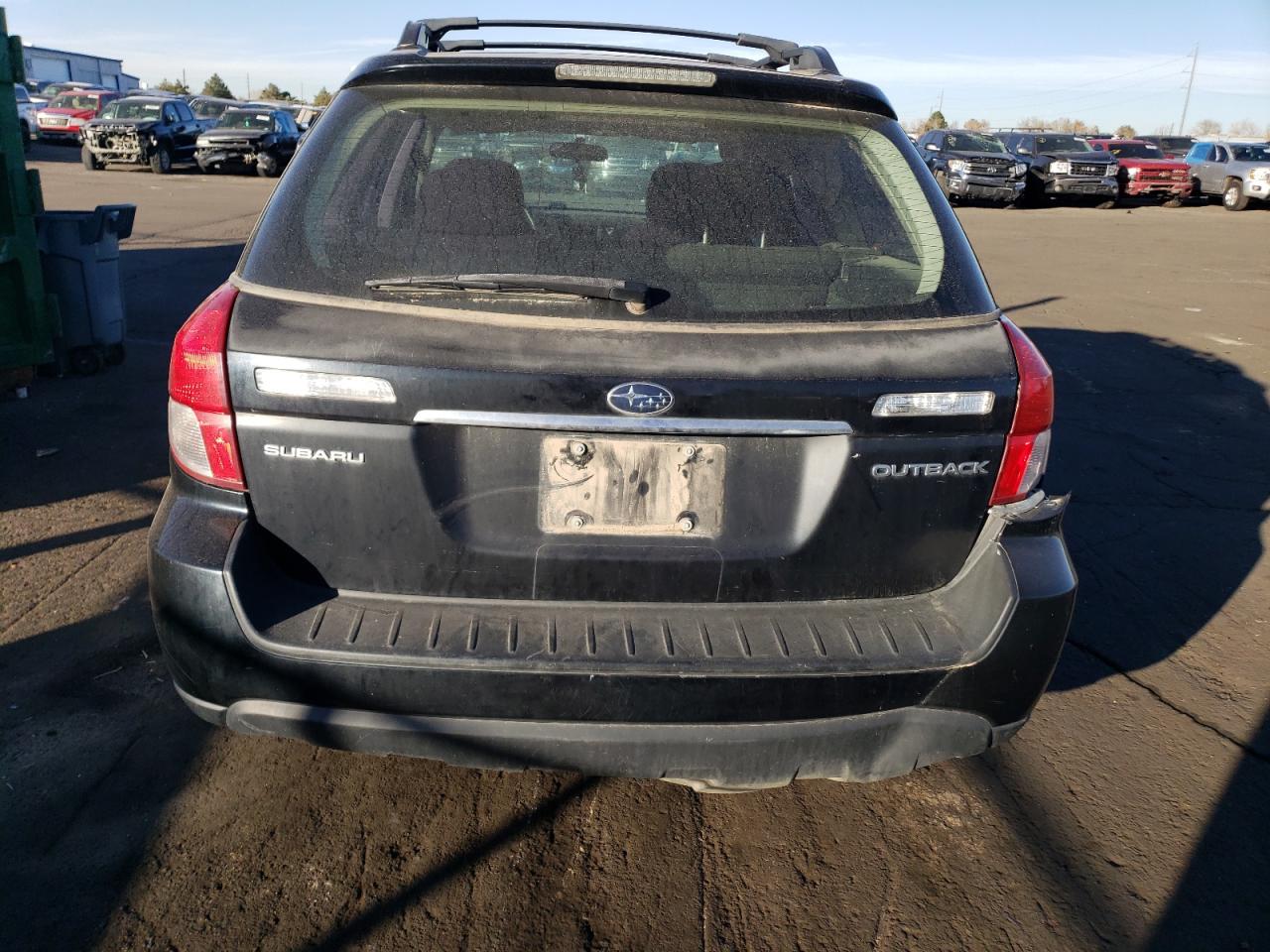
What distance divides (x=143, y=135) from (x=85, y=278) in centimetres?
2156

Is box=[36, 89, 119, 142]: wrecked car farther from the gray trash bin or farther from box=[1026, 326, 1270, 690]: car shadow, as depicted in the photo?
box=[1026, 326, 1270, 690]: car shadow

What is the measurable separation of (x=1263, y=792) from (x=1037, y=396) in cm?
165

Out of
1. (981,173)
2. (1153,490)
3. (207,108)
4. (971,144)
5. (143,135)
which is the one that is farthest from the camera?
(207,108)

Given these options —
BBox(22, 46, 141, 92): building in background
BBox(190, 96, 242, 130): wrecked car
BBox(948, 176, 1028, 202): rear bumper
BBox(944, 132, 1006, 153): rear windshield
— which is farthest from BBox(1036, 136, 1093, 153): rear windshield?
BBox(22, 46, 141, 92): building in background

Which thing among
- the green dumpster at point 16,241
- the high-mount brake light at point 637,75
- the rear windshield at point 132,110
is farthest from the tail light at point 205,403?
the rear windshield at point 132,110

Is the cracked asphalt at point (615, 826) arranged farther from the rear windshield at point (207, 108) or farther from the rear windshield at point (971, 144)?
the rear windshield at point (207, 108)

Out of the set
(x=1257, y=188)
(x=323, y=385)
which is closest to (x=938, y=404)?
(x=323, y=385)

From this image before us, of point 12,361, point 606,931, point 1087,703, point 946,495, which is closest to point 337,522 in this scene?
point 606,931

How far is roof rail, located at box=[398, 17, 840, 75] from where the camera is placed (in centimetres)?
314

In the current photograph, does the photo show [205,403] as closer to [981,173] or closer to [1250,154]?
[981,173]

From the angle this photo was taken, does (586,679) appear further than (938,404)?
No

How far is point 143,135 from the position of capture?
25375mm

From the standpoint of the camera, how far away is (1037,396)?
2.41 m

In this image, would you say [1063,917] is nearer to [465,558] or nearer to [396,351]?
[465,558]
